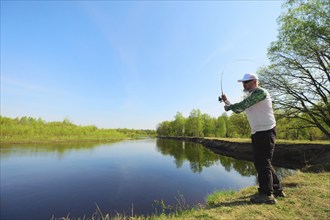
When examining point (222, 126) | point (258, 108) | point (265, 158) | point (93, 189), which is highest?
point (222, 126)

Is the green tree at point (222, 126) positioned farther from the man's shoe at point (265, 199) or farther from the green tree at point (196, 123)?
the man's shoe at point (265, 199)

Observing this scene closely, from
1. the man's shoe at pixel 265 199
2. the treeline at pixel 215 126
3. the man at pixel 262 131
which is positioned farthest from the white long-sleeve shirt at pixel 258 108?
the treeline at pixel 215 126

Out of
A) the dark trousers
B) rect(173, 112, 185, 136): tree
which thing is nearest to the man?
the dark trousers

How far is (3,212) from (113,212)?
5.75 meters

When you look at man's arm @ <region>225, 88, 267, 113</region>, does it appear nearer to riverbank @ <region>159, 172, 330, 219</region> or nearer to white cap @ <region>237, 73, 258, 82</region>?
white cap @ <region>237, 73, 258, 82</region>

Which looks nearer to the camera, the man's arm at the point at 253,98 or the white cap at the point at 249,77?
the man's arm at the point at 253,98

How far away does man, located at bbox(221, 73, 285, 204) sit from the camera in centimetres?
397

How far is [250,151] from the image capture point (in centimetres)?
2703

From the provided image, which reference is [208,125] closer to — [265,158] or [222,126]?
[222,126]

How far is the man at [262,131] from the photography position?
3973 millimetres

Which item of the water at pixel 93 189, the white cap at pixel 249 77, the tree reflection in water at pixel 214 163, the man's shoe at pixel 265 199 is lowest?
the water at pixel 93 189

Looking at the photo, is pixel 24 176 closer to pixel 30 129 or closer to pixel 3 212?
pixel 3 212

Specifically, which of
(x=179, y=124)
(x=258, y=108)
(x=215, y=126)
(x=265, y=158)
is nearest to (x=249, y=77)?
(x=258, y=108)

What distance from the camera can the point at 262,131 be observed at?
4.10 metres
